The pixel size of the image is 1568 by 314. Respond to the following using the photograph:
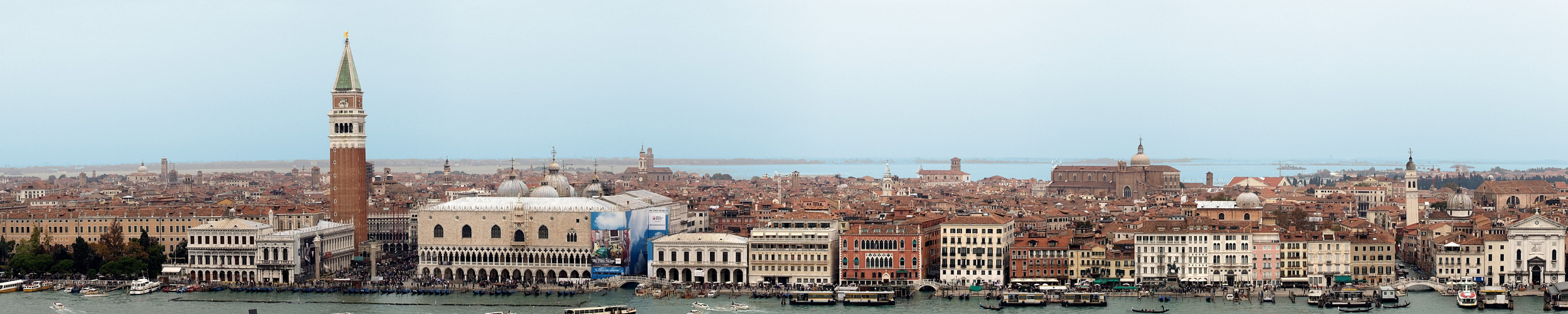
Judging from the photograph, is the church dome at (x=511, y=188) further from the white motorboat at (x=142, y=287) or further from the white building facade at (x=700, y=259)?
the white motorboat at (x=142, y=287)

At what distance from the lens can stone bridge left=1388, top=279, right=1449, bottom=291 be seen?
3706 centimetres

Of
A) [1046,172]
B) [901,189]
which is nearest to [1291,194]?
[901,189]

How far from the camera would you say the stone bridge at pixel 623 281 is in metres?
39.4

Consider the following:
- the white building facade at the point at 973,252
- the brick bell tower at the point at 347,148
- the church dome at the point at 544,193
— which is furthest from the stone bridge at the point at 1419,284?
the brick bell tower at the point at 347,148

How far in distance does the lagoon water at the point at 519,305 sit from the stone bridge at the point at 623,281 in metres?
0.46

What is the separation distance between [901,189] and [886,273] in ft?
171

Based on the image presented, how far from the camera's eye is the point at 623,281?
39.6 meters

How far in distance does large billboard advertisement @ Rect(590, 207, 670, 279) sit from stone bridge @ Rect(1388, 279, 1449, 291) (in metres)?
15.0

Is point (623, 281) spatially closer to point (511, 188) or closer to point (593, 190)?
point (511, 188)

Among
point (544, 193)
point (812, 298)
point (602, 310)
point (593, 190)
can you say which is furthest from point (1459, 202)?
point (602, 310)

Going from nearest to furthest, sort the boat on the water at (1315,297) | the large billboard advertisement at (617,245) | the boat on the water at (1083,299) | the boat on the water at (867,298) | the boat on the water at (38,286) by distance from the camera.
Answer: the boat on the water at (1315,297) → the boat on the water at (1083,299) → the boat on the water at (867,298) → the large billboard advertisement at (617,245) → the boat on the water at (38,286)

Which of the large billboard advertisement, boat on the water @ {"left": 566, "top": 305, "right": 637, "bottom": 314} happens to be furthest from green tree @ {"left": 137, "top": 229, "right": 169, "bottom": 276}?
boat on the water @ {"left": 566, "top": 305, "right": 637, "bottom": 314}

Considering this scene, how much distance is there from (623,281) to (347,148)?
10.6 meters

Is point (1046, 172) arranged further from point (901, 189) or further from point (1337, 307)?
point (1337, 307)
